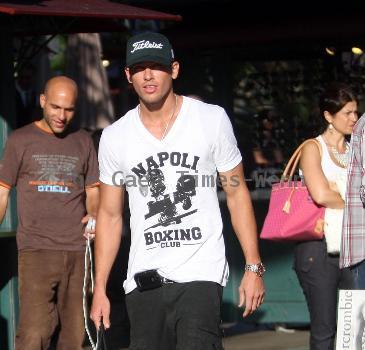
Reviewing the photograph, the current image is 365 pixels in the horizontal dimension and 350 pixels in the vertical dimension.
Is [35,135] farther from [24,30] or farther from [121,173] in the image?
[121,173]

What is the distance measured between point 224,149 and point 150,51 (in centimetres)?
59

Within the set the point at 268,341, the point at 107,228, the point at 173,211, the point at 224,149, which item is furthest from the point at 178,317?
the point at 268,341

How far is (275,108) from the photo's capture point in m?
9.96

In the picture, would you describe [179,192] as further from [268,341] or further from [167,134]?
[268,341]

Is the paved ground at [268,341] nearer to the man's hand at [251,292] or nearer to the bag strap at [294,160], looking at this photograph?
the bag strap at [294,160]

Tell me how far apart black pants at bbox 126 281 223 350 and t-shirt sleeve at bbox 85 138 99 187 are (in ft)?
7.20

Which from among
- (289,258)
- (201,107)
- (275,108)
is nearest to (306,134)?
(275,108)

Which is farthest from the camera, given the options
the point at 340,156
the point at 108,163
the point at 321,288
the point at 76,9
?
the point at 76,9

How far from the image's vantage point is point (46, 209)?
7.36 meters

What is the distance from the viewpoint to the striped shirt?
18.5ft

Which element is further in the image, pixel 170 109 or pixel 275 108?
pixel 275 108

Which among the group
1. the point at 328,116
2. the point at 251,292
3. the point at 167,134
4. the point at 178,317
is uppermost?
the point at 328,116

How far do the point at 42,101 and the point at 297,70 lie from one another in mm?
3124

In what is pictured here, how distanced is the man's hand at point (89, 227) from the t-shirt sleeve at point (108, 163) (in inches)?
61.9
